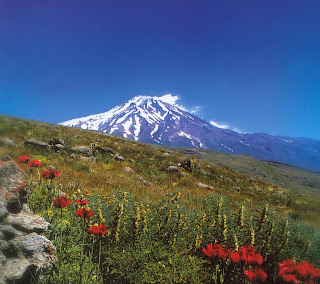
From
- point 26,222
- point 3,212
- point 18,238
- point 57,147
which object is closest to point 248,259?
point 18,238

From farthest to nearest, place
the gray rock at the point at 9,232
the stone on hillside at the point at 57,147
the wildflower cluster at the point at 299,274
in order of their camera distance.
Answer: the stone on hillside at the point at 57,147
the gray rock at the point at 9,232
the wildflower cluster at the point at 299,274

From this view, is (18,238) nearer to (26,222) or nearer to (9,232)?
(9,232)

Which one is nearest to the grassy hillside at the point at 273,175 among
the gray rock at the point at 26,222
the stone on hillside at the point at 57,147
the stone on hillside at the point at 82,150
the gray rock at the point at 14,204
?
the stone on hillside at the point at 82,150

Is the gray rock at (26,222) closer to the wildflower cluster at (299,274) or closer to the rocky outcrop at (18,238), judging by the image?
the rocky outcrop at (18,238)

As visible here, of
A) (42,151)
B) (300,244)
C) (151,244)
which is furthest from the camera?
(42,151)

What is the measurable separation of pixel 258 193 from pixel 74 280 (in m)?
10.2

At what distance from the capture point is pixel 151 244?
8.79 feet

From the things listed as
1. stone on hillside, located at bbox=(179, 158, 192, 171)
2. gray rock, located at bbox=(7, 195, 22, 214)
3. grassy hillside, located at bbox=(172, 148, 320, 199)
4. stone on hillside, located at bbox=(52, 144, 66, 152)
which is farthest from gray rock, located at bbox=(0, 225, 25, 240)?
grassy hillside, located at bbox=(172, 148, 320, 199)

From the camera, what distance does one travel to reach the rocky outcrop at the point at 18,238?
1867 millimetres

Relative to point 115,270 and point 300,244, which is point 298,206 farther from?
point 115,270

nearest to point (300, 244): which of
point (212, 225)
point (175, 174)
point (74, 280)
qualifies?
point (212, 225)

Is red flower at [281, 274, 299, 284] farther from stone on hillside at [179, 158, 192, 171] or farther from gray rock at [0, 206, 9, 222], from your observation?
stone on hillside at [179, 158, 192, 171]

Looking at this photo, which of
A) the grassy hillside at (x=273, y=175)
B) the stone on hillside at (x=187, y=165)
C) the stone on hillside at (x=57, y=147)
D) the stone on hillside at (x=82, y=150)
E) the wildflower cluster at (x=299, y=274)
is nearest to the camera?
the wildflower cluster at (x=299, y=274)

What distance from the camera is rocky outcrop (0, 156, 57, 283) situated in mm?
1867
